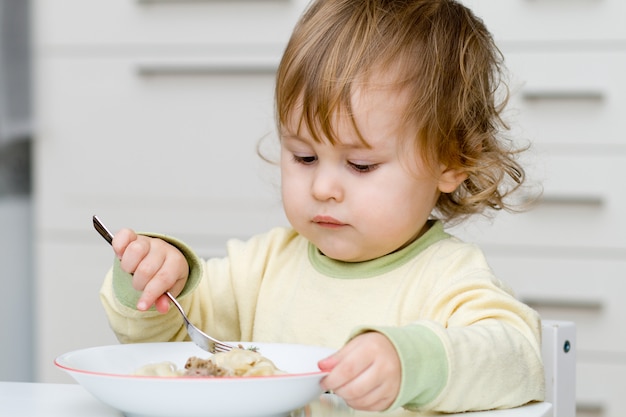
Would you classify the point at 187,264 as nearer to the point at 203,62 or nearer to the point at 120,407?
the point at 120,407

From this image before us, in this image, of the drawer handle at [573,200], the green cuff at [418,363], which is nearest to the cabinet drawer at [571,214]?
the drawer handle at [573,200]

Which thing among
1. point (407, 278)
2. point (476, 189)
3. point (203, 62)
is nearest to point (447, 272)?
point (407, 278)

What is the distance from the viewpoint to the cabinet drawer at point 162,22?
6.08 ft

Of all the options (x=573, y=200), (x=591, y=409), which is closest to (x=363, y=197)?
(x=573, y=200)

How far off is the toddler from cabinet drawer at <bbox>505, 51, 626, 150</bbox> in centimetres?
67

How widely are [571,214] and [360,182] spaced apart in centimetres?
90

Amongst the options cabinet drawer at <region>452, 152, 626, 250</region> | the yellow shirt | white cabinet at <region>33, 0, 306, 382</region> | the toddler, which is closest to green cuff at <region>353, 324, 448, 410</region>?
the yellow shirt

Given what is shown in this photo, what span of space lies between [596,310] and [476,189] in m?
0.76

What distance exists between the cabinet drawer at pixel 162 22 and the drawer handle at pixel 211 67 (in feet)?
0.11

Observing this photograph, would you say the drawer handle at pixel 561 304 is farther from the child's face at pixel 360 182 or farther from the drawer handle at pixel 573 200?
the child's face at pixel 360 182

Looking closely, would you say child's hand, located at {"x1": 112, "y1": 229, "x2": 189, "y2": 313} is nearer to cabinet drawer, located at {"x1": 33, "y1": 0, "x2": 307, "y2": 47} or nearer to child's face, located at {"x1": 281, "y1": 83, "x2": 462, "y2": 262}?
child's face, located at {"x1": 281, "y1": 83, "x2": 462, "y2": 262}

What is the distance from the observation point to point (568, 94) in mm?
1742

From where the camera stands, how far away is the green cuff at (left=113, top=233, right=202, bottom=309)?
0.96 metres

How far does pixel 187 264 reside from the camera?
969 mm
